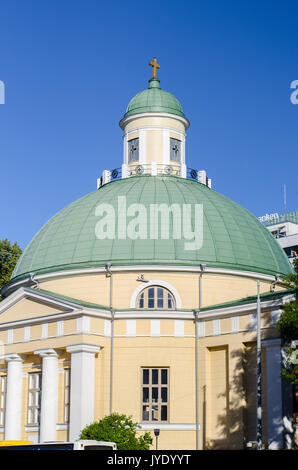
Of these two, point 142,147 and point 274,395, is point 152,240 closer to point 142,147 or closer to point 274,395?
point 142,147

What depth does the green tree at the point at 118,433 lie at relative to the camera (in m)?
33.2

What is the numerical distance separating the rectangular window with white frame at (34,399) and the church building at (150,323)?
0.18 ft

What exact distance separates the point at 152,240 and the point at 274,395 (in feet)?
36.8

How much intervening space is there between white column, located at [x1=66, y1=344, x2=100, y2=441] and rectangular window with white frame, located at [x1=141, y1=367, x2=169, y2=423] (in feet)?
9.17


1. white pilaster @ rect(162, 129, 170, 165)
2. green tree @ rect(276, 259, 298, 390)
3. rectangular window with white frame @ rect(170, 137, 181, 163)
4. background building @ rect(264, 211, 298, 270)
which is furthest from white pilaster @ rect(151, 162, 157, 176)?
background building @ rect(264, 211, 298, 270)

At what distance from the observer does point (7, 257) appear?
57.8 meters

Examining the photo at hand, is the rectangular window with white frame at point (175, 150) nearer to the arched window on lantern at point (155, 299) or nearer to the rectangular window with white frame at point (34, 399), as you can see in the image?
the arched window on lantern at point (155, 299)

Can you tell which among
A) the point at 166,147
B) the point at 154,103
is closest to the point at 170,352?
the point at 166,147

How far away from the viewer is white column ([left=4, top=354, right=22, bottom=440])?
131ft

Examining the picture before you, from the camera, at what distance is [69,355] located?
3875 centimetres

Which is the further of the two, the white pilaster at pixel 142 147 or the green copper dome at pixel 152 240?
the white pilaster at pixel 142 147

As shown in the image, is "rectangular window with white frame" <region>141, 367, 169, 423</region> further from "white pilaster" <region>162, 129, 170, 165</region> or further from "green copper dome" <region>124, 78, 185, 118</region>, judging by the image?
"green copper dome" <region>124, 78, 185, 118</region>

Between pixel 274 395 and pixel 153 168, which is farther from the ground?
pixel 153 168

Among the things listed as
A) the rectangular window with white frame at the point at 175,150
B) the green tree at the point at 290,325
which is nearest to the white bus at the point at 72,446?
the green tree at the point at 290,325
